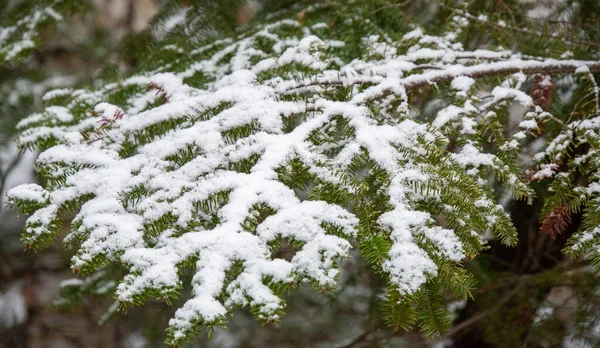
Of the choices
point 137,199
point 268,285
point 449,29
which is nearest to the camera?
point 268,285

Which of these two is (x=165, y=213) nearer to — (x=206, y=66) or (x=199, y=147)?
(x=199, y=147)

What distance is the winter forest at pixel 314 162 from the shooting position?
954mm

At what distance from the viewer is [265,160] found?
3.62 ft

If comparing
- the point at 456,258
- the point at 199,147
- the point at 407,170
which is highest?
the point at 199,147

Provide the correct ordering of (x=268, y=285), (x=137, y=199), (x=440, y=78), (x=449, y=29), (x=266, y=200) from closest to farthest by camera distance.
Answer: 1. (x=268, y=285)
2. (x=266, y=200)
3. (x=137, y=199)
4. (x=440, y=78)
5. (x=449, y=29)

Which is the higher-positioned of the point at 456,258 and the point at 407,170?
the point at 407,170

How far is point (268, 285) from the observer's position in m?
0.90

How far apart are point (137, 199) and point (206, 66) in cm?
83

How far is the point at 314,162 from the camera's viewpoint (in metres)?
1.12

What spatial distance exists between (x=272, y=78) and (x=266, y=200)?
52 centimetres

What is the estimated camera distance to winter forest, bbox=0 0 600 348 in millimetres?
954

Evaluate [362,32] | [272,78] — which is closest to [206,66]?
[272,78]

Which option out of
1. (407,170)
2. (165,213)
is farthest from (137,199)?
(407,170)

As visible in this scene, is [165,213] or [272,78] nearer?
[165,213]
